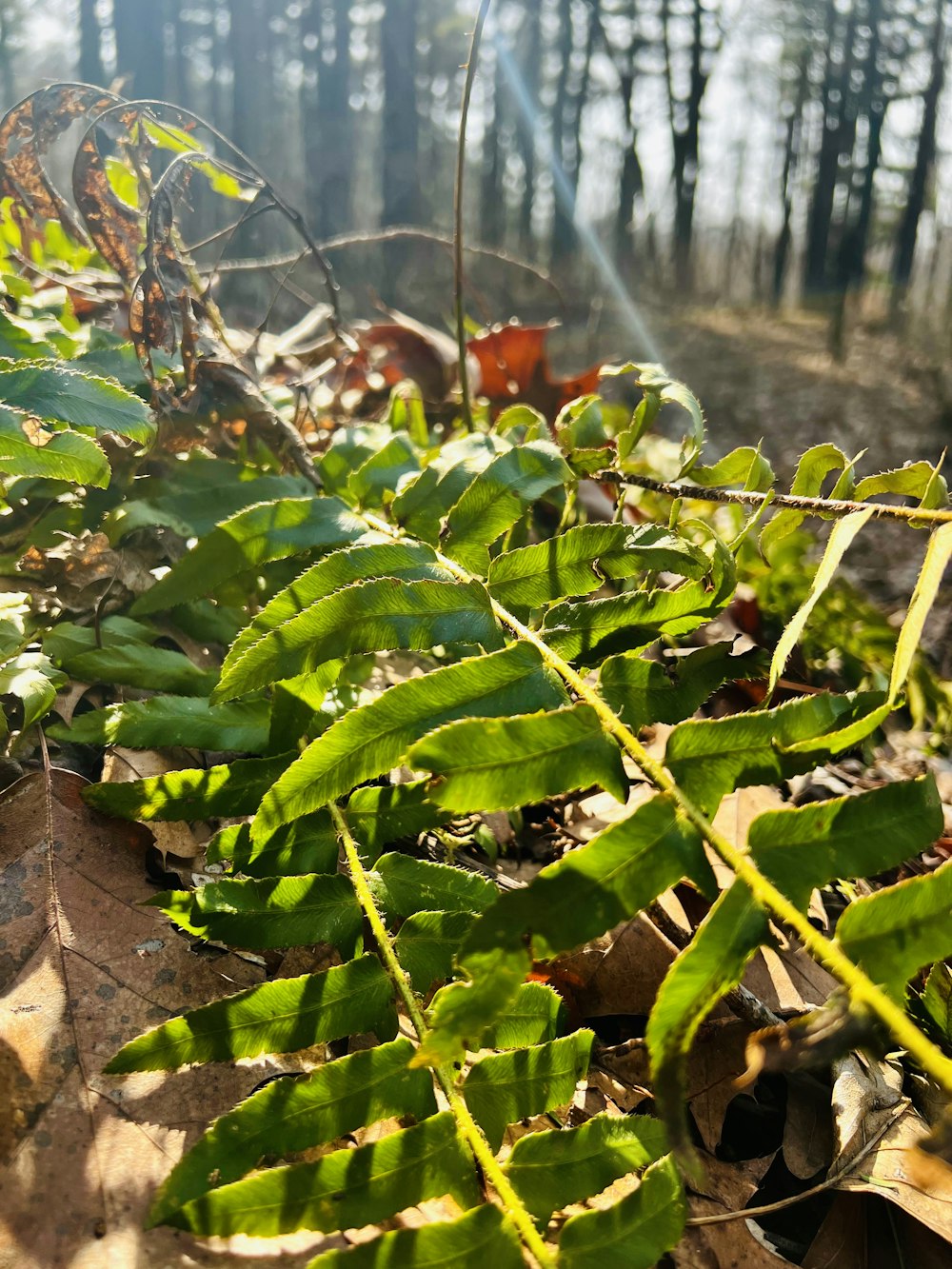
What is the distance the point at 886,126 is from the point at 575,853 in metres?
28.6

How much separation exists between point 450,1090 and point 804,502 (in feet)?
2.58

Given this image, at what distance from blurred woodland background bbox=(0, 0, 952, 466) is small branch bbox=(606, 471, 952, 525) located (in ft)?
34.0

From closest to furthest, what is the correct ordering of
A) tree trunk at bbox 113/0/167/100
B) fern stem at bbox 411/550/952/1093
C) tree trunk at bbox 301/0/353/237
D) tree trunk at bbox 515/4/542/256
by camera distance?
1. fern stem at bbox 411/550/952/1093
2. tree trunk at bbox 301/0/353/237
3. tree trunk at bbox 113/0/167/100
4. tree trunk at bbox 515/4/542/256

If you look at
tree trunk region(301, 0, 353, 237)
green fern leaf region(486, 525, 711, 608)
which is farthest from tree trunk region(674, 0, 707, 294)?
green fern leaf region(486, 525, 711, 608)

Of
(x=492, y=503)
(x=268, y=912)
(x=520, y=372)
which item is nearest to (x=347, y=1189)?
Answer: (x=268, y=912)

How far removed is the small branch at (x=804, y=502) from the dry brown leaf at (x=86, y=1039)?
34.3 inches

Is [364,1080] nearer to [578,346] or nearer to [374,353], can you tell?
[374,353]

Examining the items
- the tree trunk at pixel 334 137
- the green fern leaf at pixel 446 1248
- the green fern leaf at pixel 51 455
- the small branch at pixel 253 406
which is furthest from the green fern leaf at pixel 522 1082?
the tree trunk at pixel 334 137

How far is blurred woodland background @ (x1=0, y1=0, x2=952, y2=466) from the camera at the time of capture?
15365mm

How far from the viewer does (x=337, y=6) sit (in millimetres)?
18641

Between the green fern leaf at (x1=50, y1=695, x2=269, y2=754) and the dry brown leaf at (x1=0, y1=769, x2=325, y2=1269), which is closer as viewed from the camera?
the dry brown leaf at (x1=0, y1=769, x2=325, y2=1269)

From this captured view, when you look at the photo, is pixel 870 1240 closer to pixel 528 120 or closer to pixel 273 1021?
pixel 273 1021

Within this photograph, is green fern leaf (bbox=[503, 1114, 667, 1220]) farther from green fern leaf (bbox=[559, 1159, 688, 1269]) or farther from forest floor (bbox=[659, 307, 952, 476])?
forest floor (bbox=[659, 307, 952, 476])

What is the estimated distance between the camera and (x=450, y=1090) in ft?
2.82
